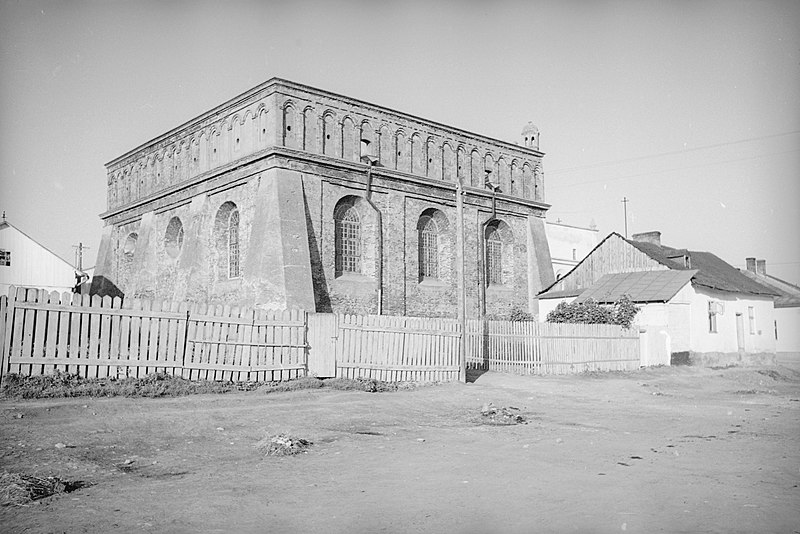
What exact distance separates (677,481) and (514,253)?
24.9 meters

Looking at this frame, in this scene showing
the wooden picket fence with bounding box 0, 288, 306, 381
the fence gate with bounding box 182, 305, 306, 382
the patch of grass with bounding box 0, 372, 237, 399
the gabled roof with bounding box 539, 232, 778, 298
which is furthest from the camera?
the gabled roof with bounding box 539, 232, 778, 298

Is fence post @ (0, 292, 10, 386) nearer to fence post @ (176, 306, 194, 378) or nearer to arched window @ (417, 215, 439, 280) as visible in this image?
fence post @ (176, 306, 194, 378)

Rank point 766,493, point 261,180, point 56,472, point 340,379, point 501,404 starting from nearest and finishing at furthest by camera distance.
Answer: point 766,493 → point 56,472 → point 501,404 → point 340,379 → point 261,180

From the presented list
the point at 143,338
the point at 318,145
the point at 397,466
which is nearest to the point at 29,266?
the point at 318,145

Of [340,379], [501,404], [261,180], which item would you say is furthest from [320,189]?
[501,404]

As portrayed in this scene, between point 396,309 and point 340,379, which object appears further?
point 396,309

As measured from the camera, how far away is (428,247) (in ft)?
92.5

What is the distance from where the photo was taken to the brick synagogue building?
22.7 m

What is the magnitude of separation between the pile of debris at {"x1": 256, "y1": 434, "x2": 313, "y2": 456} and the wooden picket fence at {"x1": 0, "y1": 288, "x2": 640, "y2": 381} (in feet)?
17.2

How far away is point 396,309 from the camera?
25.6 m

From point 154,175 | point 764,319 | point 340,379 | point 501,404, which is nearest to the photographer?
point 501,404

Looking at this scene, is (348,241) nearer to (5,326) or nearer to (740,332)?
(5,326)

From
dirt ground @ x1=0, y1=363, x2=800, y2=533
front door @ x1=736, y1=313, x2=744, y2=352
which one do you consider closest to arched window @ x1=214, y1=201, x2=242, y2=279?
dirt ground @ x1=0, y1=363, x2=800, y2=533

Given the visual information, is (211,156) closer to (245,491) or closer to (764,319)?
(245,491)
